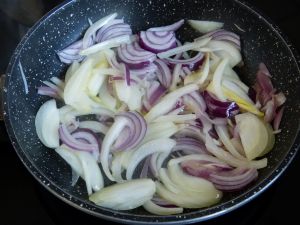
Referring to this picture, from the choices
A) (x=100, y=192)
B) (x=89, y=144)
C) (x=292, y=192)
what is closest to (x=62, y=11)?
(x=89, y=144)

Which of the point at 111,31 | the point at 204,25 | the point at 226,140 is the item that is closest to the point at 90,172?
the point at 226,140

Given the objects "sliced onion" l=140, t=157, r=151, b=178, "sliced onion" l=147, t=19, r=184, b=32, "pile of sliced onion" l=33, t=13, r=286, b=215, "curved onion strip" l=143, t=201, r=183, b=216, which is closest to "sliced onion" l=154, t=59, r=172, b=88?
"pile of sliced onion" l=33, t=13, r=286, b=215

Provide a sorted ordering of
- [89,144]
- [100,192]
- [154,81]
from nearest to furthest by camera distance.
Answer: [100,192] < [89,144] < [154,81]

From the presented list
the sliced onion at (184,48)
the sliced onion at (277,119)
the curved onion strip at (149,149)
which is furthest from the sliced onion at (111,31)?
the sliced onion at (277,119)

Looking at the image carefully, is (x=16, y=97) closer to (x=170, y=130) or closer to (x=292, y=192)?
(x=170, y=130)

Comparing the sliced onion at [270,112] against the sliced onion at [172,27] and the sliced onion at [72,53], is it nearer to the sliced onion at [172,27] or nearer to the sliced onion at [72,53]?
the sliced onion at [172,27]

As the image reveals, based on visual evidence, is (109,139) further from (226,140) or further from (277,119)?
(277,119)
